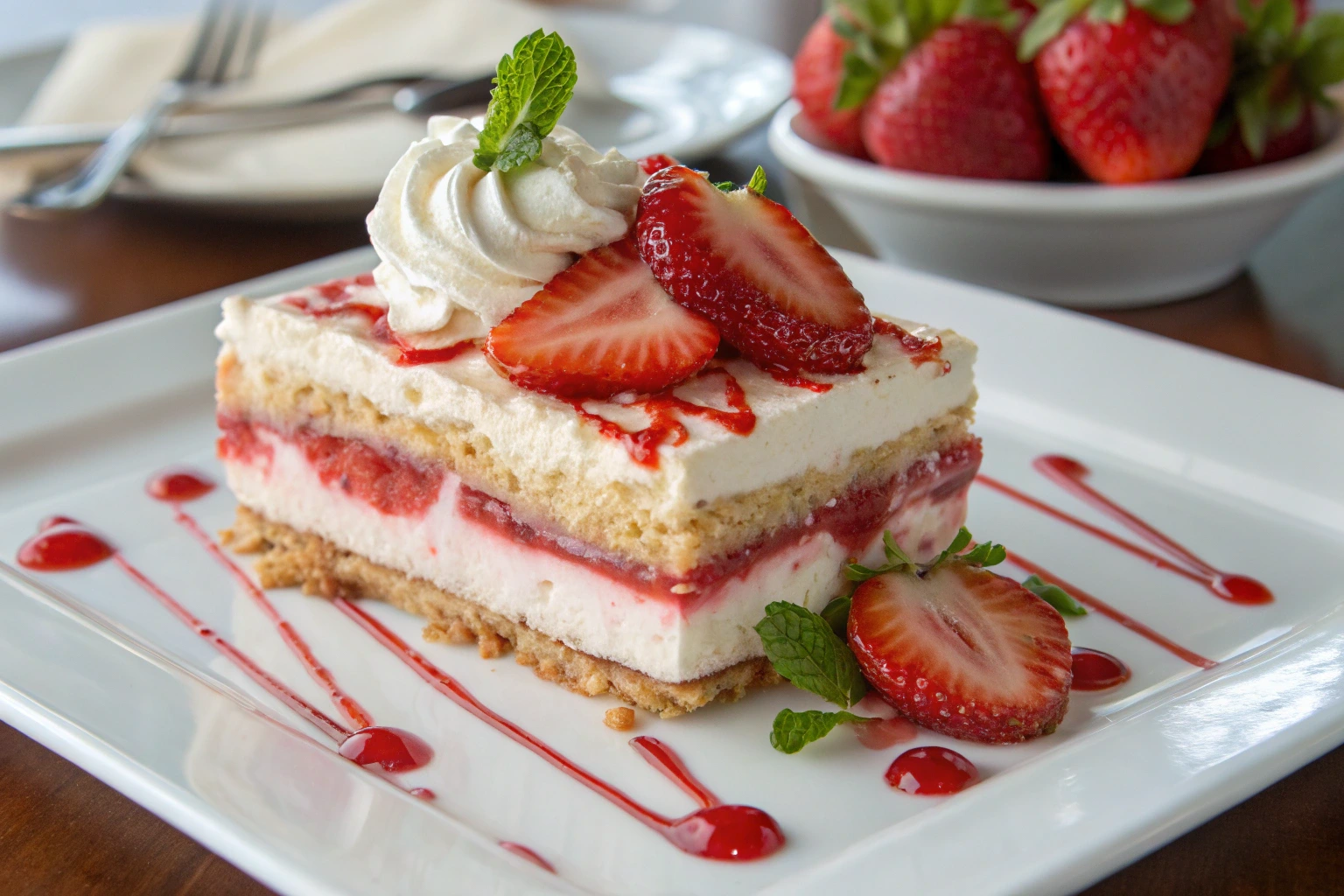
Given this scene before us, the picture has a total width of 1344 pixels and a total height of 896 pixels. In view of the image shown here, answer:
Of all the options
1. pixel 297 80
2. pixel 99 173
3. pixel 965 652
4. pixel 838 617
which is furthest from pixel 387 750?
pixel 297 80

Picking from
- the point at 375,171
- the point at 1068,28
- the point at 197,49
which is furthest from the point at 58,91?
the point at 1068,28

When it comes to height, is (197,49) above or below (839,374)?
below

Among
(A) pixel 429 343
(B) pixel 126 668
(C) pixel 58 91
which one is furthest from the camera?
(C) pixel 58 91

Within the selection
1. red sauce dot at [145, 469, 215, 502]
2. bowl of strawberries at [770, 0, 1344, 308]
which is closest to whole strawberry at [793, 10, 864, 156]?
bowl of strawberries at [770, 0, 1344, 308]

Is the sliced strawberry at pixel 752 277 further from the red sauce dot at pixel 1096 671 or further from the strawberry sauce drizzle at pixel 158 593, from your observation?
the strawberry sauce drizzle at pixel 158 593

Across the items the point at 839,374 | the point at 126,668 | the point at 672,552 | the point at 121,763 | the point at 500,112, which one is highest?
the point at 500,112

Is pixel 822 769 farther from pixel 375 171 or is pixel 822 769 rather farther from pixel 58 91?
pixel 58 91
